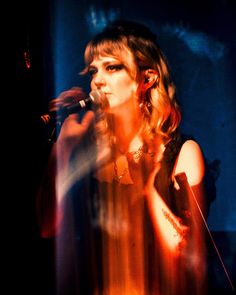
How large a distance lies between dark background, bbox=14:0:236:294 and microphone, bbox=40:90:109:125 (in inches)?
4.8

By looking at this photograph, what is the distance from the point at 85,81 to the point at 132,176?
32.5 inches

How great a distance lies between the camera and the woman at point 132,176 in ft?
10.1

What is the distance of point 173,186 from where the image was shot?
3166mm

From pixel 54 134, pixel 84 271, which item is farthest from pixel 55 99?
pixel 84 271

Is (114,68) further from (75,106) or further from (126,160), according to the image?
(126,160)

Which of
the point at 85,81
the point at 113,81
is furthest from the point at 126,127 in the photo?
the point at 85,81

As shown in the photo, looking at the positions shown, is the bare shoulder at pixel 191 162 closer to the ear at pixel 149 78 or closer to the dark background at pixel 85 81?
the dark background at pixel 85 81

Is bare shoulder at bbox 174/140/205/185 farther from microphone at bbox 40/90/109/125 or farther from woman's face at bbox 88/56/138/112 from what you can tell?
microphone at bbox 40/90/109/125

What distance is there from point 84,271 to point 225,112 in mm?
1633

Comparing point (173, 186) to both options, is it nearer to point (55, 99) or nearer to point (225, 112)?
point (225, 112)

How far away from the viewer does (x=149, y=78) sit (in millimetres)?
3289

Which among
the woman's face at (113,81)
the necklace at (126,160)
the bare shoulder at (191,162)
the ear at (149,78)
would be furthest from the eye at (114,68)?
the bare shoulder at (191,162)

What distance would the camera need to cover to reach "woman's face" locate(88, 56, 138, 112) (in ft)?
10.7

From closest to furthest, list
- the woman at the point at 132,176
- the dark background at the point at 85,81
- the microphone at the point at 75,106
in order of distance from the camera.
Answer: the microphone at the point at 75,106
the woman at the point at 132,176
the dark background at the point at 85,81
